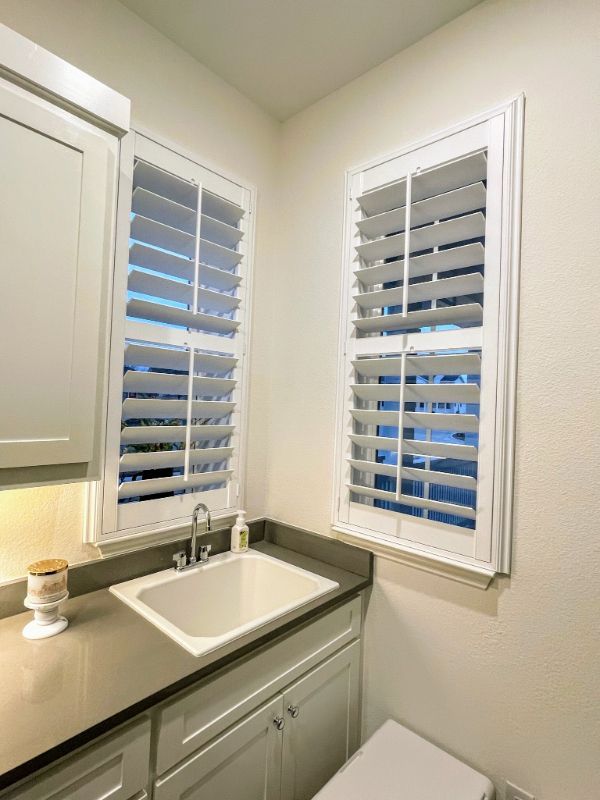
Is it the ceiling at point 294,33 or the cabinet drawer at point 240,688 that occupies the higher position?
the ceiling at point 294,33

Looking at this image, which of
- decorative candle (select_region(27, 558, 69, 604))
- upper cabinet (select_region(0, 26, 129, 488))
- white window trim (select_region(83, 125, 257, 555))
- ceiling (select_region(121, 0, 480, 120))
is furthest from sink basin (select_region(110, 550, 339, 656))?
ceiling (select_region(121, 0, 480, 120))

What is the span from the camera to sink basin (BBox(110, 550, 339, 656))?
141 cm

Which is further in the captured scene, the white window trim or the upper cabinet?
the white window trim

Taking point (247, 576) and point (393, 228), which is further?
point (247, 576)

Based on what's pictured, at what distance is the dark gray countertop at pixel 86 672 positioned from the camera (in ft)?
2.55

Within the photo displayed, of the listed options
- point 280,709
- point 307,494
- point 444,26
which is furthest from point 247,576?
point 444,26

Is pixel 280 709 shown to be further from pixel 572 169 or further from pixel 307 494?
pixel 572 169

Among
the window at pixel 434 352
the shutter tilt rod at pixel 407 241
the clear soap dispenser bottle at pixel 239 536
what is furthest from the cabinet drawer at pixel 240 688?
the shutter tilt rod at pixel 407 241

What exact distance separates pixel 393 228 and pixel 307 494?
109 cm

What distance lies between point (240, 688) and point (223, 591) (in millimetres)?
539

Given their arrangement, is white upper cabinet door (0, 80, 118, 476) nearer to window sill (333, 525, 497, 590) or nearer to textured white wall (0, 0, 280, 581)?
textured white wall (0, 0, 280, 581)

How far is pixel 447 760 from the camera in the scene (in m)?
1.24

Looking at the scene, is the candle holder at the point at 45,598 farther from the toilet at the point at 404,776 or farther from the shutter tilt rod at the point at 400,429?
the shutter tilt rod at the point at 400,429

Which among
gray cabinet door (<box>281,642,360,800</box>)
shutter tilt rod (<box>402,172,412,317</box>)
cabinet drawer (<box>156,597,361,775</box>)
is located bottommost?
gray cabinet door (<box>281,642,360,800</box>)
